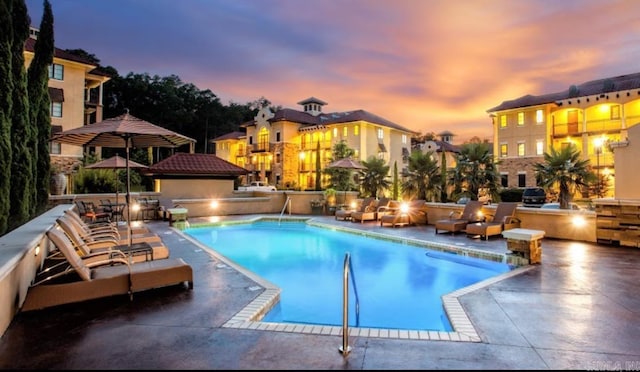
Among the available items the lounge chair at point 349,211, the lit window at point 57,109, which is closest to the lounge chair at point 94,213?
the lounge chair at point 349,211

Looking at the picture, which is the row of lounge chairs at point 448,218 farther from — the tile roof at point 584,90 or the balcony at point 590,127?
the balcony at point 590,127

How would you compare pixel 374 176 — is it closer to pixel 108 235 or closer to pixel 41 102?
pixel 108 235

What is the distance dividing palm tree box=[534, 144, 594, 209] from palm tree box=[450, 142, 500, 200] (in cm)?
236

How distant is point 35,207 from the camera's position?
9766 mm

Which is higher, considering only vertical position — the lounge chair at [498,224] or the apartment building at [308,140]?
the apartment building at [308,140]

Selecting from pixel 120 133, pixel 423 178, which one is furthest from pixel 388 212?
pixel 120 133

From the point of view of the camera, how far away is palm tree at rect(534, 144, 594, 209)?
41.8ft

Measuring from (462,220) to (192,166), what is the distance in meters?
14.9

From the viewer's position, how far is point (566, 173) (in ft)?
42.2

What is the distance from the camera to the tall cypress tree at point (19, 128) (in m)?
7.93

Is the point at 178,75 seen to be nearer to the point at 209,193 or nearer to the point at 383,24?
the point at 209,193

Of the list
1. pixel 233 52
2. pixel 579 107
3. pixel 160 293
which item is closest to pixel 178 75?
pixel 233 52

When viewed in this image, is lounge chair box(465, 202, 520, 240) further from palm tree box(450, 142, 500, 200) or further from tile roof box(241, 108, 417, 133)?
tile roof box(241, 108, 417, 133)

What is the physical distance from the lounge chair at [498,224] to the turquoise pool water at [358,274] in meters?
1.68
